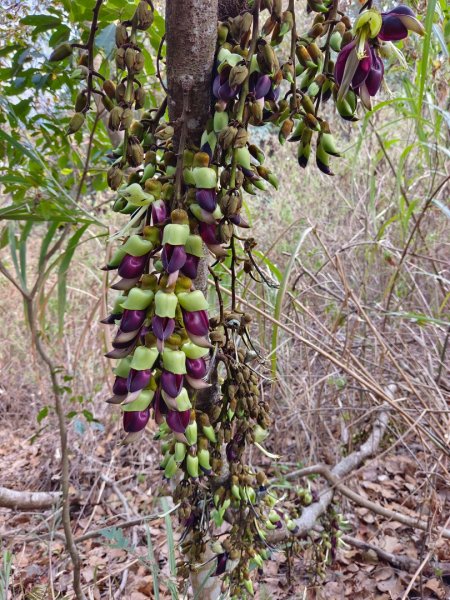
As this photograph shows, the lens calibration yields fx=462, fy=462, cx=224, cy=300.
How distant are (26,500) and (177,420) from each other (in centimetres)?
165

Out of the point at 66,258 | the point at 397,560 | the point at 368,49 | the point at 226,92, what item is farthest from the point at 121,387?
the point at 397,560

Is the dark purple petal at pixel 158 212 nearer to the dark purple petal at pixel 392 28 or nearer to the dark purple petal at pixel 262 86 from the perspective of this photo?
the dark purple petal at pixel 262 86

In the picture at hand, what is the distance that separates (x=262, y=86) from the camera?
547 millimetres

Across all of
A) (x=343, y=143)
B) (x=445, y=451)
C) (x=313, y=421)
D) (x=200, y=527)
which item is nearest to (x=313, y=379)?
(x=313, y=421)

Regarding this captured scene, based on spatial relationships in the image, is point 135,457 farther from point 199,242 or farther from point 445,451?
point 199,242

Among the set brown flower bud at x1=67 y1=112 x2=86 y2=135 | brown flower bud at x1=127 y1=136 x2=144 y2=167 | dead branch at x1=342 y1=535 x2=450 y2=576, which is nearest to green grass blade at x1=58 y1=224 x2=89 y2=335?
brown flower bud at x1=67 y1=112 x2=86 y2=135

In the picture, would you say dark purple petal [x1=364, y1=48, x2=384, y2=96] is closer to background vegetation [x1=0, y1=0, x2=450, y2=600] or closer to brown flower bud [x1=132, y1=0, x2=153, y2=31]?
background vegetation [x1=0, y1=0, x2=450, y2=600]

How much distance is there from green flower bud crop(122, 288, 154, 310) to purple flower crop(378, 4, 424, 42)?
403 millimetres

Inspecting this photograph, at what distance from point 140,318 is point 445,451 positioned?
1208 mm

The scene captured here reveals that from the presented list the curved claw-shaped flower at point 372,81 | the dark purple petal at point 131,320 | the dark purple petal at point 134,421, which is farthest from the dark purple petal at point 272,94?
the dark purple petal at point 134,421

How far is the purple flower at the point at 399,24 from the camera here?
1.72 ft

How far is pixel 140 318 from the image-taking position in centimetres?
52

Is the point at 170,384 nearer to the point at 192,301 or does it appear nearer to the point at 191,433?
the point at 192,301

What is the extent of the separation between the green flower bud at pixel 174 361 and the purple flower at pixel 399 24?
1.43 ft
